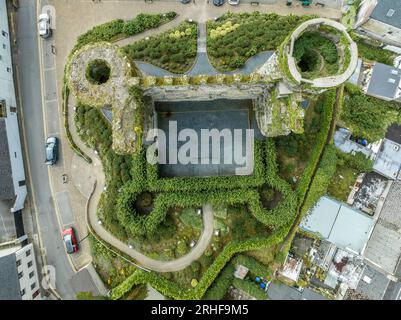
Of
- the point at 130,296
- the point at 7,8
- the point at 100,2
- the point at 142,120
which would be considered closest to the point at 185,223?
the point at 130,296

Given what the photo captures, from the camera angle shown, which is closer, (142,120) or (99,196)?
(142,120)

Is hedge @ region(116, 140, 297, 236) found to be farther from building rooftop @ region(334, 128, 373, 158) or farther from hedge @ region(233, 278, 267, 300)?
building rooftop @ region(334, 128, 373, 158)

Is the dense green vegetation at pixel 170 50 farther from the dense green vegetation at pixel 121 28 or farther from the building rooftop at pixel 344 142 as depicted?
the building rooftop at pixel 344 142

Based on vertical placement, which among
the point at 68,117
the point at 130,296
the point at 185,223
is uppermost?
the point at 68,117

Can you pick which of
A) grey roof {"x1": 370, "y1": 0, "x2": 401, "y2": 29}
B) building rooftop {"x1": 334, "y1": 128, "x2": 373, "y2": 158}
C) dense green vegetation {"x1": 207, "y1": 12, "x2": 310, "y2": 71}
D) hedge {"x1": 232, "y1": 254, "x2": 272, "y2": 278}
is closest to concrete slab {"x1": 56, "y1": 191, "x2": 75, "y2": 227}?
hedge {"x1": 232, "y1": 254, "x2": 272, "y2": 278}

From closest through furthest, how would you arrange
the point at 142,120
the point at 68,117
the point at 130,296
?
the point at 142,120 < the point at 130,296 < the point at 68,117

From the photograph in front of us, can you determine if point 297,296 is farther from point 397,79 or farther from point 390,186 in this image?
point 397,79

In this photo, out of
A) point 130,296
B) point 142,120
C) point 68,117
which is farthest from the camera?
point 68,117
